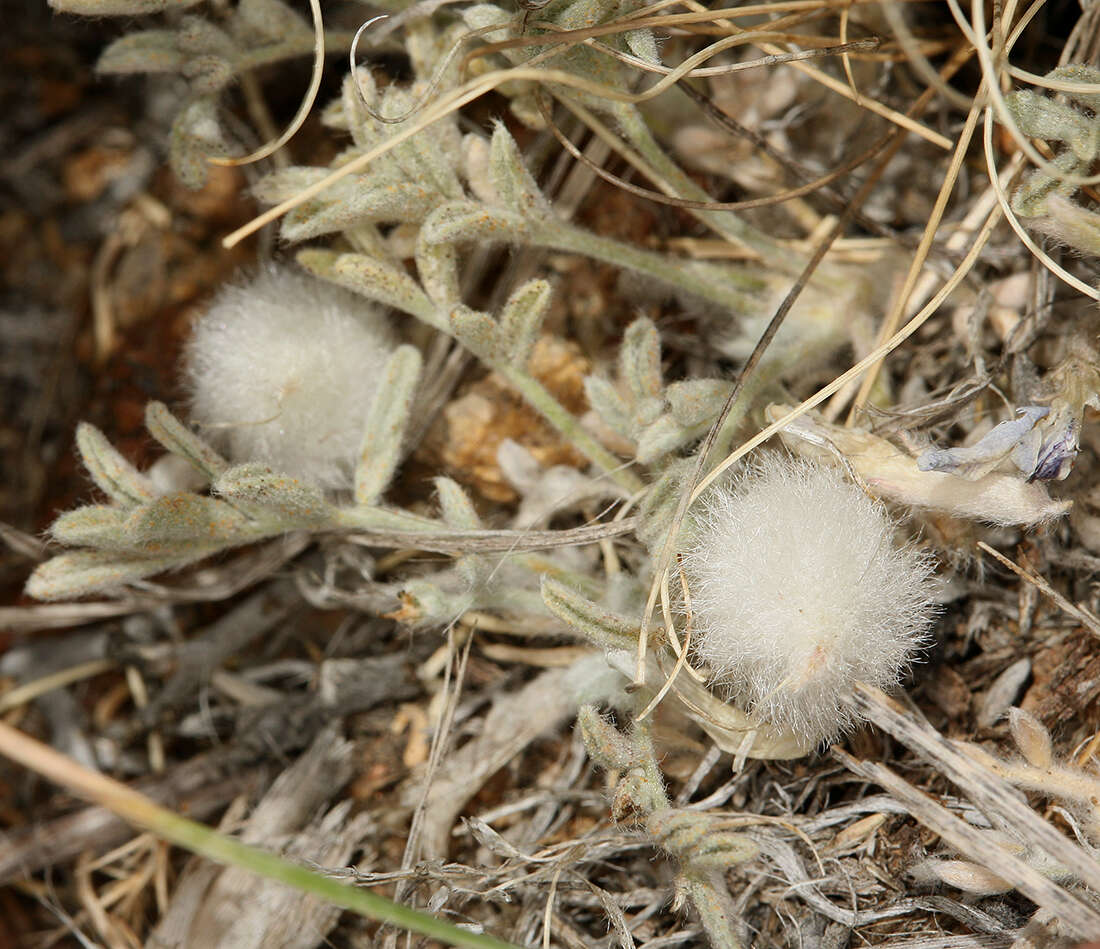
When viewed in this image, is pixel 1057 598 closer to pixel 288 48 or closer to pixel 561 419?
pixel 561 419

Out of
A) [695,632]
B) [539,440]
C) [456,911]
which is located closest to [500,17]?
[539,440]

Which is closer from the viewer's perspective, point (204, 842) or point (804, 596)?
point (204, 842)

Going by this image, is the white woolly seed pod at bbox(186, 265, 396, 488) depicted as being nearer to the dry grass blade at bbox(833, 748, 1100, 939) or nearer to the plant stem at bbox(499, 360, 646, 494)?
the plant stem at bbox(499, 360, 646, 494)

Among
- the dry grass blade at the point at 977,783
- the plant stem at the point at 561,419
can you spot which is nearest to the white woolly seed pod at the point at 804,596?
the dry grass blade at the point at 977,783

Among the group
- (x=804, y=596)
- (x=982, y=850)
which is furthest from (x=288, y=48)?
(x=982, y=850)

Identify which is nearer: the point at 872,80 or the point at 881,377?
the point at 881,377

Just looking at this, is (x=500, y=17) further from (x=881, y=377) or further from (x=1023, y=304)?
(x=1023, y=304)
